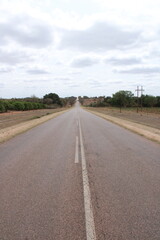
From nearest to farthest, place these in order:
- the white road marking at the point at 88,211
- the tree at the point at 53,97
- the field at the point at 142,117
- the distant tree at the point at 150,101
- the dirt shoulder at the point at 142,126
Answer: the white road marking at the point at 88,211, the dirt shoulder at the point at 142,126, the field at the point at 142,117, the distant tree at the point at 150,101, the tree at the point at 53,97

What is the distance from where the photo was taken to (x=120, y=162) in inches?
277

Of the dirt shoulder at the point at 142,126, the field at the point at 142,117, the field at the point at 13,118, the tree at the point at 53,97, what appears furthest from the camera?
the tree at the point at 53,97

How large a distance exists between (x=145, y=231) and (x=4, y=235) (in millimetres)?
2130

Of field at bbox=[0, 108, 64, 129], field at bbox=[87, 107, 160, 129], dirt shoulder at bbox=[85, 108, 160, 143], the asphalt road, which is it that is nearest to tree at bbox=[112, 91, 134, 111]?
field at bbox=[87, 107, 160, 129]

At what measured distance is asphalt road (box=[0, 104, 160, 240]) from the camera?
3146 mm

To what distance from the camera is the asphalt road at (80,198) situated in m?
3.15

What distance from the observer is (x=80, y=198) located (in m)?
4.29

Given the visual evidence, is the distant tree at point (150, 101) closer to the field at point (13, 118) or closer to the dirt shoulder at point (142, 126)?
the field at point (13, 118)

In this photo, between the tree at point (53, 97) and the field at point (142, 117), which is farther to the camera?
the tree at point (53, 97)

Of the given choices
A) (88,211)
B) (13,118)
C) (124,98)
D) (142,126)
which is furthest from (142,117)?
(124,98)

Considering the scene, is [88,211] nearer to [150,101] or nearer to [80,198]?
[80,198]

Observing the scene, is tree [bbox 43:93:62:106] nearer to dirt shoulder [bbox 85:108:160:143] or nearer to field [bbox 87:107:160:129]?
field [bbox 87:107:160:129]

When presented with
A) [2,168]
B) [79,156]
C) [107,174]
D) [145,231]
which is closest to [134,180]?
[107,174]

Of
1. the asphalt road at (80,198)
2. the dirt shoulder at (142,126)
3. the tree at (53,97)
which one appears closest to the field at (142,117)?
the dirt shoulder at (142,126)
